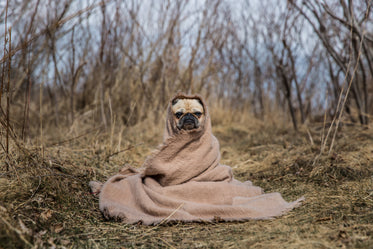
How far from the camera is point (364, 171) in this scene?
3469 mm

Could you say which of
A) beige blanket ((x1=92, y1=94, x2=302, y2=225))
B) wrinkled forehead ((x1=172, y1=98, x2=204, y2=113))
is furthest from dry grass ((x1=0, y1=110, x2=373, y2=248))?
wrinkled forehead ((x1=172, y1=98, x2=204, y2=113))

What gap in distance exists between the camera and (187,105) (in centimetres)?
294

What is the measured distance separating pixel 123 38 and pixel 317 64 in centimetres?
482

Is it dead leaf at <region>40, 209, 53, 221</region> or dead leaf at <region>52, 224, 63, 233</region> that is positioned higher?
dead leaf at <region>40, 209, 53, 221</region>

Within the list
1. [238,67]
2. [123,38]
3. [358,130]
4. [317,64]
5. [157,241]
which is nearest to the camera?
[157,241]

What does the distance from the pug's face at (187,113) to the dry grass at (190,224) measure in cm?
83

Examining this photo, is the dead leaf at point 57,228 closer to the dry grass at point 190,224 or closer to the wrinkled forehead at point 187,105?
the dry grass at point 190,224

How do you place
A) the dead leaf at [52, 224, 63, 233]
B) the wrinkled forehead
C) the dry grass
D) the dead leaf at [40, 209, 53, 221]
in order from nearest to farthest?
1. the dry grass
2. the dead leaf at [52, 224, 63, 233]
3. the dead leaf at [40, 209, 53, 221]
4. the wrinkled forehead

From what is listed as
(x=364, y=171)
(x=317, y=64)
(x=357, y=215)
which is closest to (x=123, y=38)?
(x=317, y=64)

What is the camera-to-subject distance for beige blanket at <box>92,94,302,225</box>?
262cm

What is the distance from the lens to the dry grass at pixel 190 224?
1966 millimetres

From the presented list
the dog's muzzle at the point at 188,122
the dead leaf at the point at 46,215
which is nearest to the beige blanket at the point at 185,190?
the dog's muzzle at the point at 188,122

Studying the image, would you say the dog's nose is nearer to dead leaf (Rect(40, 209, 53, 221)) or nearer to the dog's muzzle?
the dog's muzzle

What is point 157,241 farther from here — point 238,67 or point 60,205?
point 238,67
